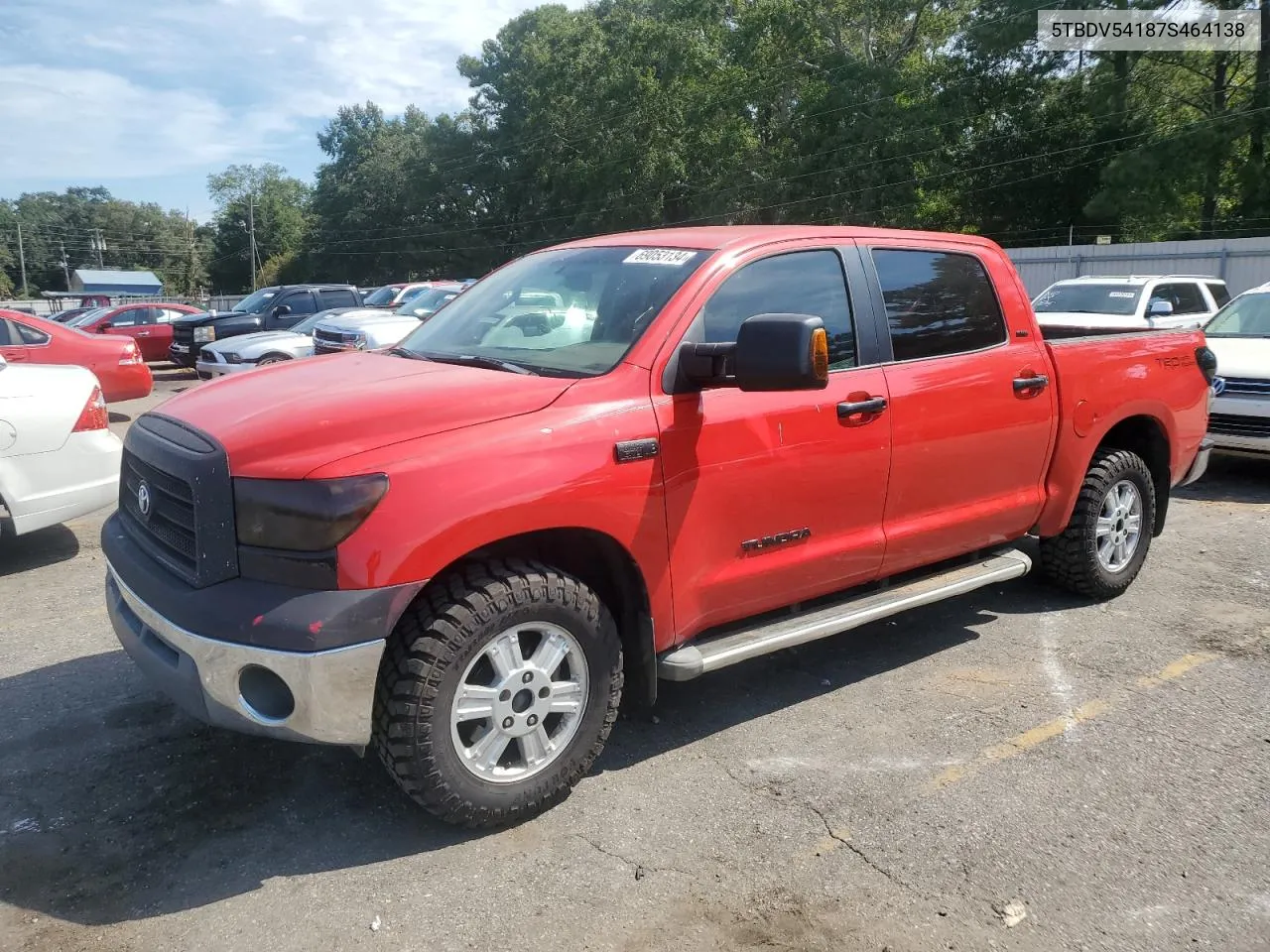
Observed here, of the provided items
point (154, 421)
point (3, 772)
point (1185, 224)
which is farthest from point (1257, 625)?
point (1185, 224)

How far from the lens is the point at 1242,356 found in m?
8.85

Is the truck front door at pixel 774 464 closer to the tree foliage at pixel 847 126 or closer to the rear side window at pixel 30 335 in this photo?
the rear side window at pixel 30 335

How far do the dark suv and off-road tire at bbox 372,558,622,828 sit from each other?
54.4ft

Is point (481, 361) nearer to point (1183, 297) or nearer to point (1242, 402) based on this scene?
point (1242, 402)

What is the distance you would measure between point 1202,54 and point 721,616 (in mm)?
39422

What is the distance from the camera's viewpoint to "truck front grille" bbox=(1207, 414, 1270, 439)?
27.2 feet

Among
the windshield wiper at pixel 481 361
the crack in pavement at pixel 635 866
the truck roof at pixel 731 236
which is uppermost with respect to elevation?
the truck roof at pixel 731 236

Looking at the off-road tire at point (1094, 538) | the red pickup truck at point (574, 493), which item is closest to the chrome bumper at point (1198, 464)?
the off-road tire at point (1094, 538)

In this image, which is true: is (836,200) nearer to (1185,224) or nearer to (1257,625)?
(1185,224)

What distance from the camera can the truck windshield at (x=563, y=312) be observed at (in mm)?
3605

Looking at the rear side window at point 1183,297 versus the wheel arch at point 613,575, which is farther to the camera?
the rear side window at point 1183,297

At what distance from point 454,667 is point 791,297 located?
78.1 inches

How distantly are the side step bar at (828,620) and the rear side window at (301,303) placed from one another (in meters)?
17.7

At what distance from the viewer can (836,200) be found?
4359cm
